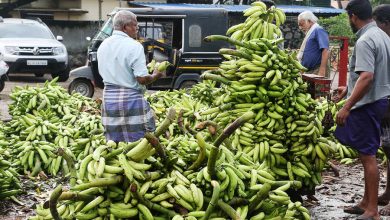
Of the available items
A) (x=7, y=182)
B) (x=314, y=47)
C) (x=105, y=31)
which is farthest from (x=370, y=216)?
(x=105, y=31)

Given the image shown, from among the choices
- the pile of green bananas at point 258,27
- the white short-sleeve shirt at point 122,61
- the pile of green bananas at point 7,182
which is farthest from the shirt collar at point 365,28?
the pile of green bananas at point 7,182

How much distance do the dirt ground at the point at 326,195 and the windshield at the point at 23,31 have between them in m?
13.1

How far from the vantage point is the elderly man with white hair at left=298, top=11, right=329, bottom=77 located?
930 centimetres

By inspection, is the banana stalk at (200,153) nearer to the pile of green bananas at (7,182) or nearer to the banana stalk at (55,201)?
the banana stalk at (55,201)

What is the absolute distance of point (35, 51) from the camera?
774 inches

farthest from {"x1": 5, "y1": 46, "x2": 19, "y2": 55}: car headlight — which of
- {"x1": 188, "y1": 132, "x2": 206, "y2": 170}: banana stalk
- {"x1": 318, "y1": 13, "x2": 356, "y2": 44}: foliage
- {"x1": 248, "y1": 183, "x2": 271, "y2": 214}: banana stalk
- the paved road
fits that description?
{"x1": 248, "y1": 183, "x2": 271, "y2": 214}: banana stalk

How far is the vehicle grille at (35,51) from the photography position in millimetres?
19578

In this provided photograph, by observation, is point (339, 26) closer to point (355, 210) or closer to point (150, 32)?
point (150, 32)

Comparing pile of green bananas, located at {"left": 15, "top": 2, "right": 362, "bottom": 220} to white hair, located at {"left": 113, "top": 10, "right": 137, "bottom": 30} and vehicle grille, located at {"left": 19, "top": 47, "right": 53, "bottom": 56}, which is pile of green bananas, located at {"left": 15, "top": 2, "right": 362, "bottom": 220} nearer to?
white hair, located at {"left": 113, "top": 10, "right": 137, "bottom": 30}

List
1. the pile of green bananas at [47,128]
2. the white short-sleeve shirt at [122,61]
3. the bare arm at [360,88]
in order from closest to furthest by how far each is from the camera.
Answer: the bare arm at [360,88] < the white short-sleeve shirt at [122,61] < the pile of green bananas at [47,128]

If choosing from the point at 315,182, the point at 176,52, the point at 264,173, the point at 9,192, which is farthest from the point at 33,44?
the point at 264,173

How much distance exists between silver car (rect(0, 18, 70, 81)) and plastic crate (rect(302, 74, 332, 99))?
554 inches

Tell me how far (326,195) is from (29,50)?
14.1m

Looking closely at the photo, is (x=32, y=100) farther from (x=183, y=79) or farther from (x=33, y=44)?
(x=33, y=44)
